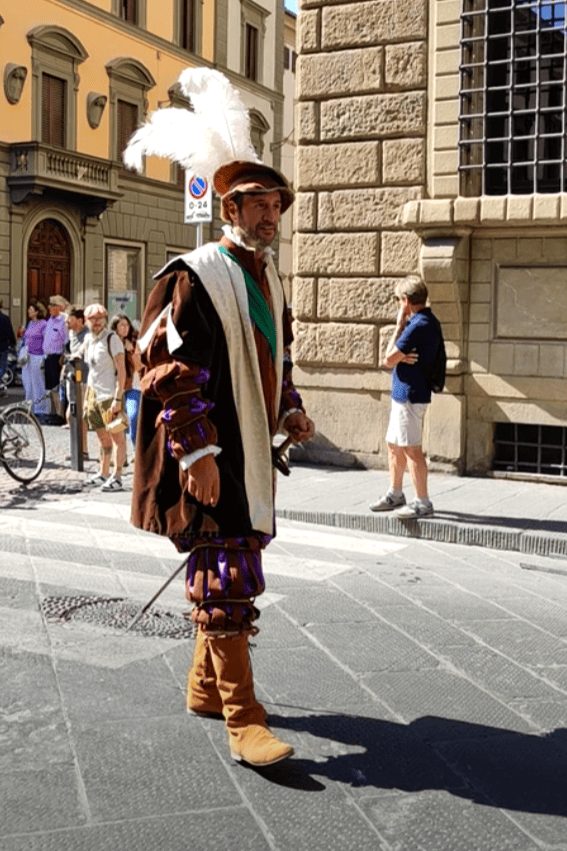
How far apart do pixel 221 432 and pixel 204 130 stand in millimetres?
1113

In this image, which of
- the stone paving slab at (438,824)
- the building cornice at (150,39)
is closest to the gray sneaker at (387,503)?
the stone paving slab at (438,824)

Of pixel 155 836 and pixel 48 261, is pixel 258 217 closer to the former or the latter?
pixel 155 836

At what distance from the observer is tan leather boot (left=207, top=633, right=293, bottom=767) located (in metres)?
3.42

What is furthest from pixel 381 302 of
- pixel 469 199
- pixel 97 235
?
pixel 97 235

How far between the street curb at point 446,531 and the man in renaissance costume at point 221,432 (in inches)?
162

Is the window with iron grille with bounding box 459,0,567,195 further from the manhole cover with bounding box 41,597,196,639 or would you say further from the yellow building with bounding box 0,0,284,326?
the yellow building with bounding box 0,0,284,326

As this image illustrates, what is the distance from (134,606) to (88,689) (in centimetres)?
131

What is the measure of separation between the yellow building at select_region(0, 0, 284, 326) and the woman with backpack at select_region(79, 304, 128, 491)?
17.1 metres

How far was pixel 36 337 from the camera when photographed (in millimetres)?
16219

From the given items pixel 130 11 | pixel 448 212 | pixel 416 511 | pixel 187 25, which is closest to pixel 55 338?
pixel 448 212

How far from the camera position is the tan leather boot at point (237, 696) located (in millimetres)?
3420

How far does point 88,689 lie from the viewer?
163 inches

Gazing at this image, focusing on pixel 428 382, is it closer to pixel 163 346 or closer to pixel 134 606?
pixel 134 606

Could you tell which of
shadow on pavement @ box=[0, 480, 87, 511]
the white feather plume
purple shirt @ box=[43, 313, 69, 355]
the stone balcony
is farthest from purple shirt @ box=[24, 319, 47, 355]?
the white feather plume
